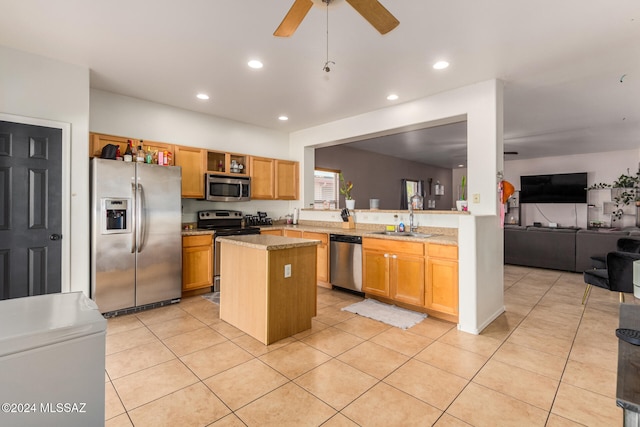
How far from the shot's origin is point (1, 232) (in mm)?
2832

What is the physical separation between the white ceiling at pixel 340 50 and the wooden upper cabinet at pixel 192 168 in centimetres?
65

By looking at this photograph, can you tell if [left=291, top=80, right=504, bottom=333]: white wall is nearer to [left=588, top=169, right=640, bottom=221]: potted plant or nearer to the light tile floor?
the light tile floor

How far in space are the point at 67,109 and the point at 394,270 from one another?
392 centimetres

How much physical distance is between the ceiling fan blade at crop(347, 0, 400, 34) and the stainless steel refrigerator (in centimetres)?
302

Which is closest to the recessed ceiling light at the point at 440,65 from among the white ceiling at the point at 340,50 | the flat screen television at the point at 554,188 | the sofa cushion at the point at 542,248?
the white ceiling at the point at 340,50

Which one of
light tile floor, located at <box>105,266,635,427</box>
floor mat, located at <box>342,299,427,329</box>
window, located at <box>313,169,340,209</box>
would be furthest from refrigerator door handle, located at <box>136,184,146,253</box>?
window, located at <box>313,169,340,209</box>

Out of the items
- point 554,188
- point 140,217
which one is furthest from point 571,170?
point 140,217

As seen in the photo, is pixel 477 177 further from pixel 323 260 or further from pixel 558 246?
pixel 558 246

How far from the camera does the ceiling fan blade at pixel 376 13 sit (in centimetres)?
174

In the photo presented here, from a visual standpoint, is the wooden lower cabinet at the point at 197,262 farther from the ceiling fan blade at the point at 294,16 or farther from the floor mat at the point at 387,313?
the ceiling fan blade at the point at 294,16

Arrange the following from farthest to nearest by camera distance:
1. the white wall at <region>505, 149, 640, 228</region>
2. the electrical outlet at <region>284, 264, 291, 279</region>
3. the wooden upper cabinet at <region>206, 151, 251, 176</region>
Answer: the white wall at <region>505, 149, 640, 228</region> < the wooden upper cabinet at <region>206, 151, 251, 176</region> < the electrical outlet at <region>284, 264, 291, 279</region>

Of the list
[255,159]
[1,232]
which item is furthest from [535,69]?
[1,232]

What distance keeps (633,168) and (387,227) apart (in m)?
6.78

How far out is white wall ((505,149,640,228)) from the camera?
723cm
